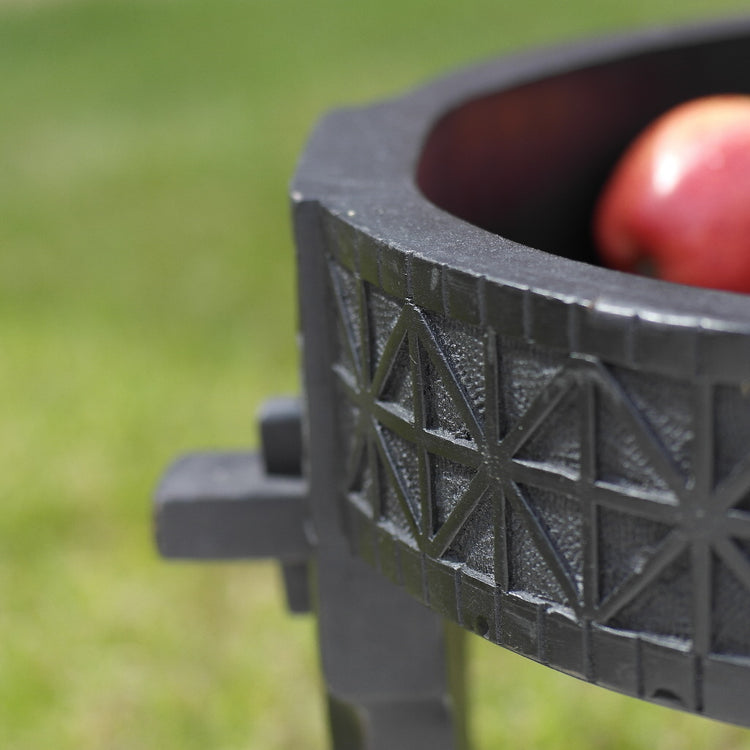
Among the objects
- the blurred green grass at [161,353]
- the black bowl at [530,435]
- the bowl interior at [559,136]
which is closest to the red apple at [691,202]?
the bowl interior at [559,136]

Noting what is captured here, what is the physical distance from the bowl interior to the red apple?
0.09 metres

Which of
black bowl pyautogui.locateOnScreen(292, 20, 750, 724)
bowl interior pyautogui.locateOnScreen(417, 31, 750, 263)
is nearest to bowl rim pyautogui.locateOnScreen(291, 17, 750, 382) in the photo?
black bowl pyautogui.locateOnScreen(292, 20, 750, 724)

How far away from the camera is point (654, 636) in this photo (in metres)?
0.56

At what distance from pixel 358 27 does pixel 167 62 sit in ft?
2.86

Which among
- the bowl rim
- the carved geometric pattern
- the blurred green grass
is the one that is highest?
the bowl rim

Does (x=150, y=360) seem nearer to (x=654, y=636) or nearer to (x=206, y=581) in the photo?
(x=206, y=581)

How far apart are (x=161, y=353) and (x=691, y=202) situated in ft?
5.22

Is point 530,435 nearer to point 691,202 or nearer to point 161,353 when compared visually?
point 691,202

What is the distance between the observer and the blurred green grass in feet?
4.56

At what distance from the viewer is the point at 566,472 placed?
0.54m

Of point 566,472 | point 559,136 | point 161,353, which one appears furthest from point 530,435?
point 161,353

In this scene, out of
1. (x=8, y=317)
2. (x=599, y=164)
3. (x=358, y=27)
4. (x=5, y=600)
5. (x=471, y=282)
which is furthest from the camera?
(x=358, y=27)

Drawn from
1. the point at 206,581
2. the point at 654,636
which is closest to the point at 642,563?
the point at 654,636

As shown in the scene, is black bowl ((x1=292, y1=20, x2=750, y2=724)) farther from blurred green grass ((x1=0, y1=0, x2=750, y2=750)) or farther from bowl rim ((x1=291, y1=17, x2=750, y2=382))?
blurred green grass ((x1=0, y1=0, x2=750, y2=750))
